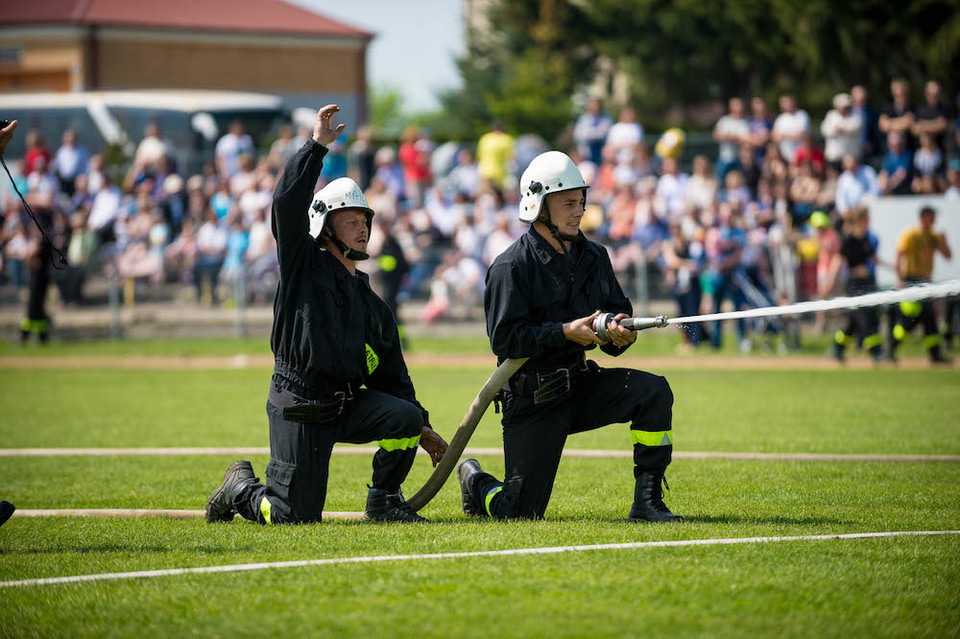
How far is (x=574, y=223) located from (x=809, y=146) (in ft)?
55.2

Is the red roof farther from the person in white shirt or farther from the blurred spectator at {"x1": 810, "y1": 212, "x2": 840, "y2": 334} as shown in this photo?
the blurred spectator at {"x1": 810, "y1": 212, "x2": 840, "y2": 334}

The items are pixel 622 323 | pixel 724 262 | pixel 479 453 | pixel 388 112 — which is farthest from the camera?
pixel 388 112

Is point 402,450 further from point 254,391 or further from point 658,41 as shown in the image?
point 658,41

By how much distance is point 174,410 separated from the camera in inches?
582

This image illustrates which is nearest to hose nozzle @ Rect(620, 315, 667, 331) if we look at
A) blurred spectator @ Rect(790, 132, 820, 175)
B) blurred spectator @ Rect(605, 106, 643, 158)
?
blurred spectator @ Rect(790, 132, 820, 175)

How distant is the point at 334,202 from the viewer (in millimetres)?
7652

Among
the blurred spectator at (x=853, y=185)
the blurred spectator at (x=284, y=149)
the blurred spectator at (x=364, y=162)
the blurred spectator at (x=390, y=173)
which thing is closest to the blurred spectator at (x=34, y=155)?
the blurred spectator at (x=284, y=149)

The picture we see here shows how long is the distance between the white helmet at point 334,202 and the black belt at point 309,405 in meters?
0.93

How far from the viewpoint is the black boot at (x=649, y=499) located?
290 inches

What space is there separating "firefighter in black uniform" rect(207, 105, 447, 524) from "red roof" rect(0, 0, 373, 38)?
4676cm

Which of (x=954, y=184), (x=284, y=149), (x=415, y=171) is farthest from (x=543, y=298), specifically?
(x=284, y=149)

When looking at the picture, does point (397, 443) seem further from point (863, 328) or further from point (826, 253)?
point (826, 253)

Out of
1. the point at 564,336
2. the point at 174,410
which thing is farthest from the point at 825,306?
the point at 174,410

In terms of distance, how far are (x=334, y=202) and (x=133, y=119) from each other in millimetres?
26652
